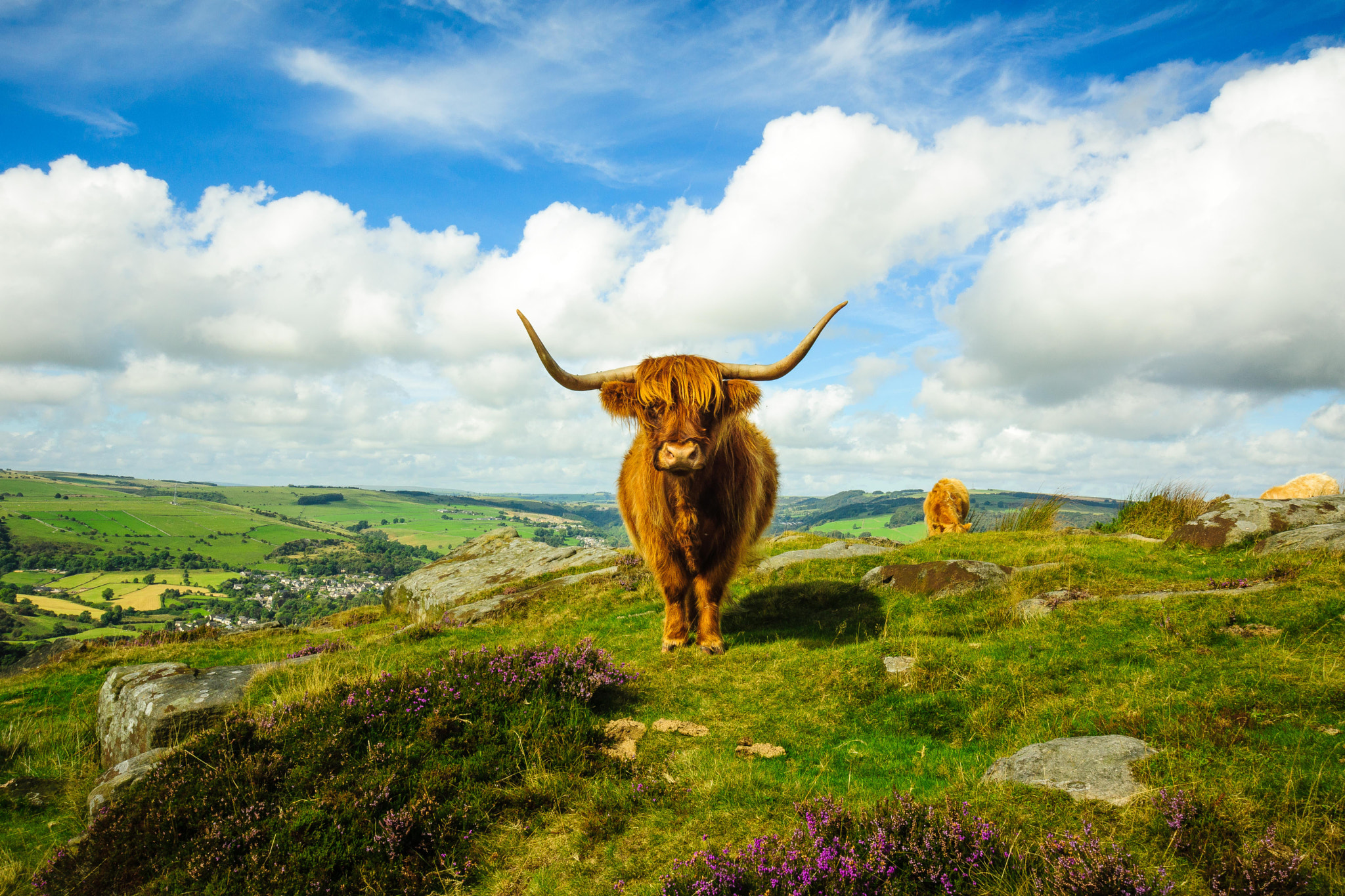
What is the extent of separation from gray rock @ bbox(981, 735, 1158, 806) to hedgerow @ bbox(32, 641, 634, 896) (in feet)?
8.40

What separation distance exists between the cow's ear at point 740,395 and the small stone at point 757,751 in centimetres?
337

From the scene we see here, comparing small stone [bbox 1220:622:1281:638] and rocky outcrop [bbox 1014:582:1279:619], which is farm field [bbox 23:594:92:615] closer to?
rocky outcrop [bbox 1014:582:1279:619]

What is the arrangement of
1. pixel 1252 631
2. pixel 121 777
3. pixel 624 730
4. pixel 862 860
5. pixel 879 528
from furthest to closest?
pixel 879 528, pixel 1252 631, pixel 624 730, pixel 121 777, pixel 862 860

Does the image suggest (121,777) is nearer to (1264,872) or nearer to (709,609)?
(709,609)

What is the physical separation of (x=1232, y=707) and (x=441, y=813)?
5011 mm

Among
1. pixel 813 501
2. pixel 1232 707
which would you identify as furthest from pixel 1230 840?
pixel 813 501

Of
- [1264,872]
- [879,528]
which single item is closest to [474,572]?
[1264,872]

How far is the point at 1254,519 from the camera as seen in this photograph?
9602mm

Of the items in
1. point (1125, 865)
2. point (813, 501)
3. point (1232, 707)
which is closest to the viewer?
point (1125, 865)

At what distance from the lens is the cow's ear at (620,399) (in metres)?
6.59

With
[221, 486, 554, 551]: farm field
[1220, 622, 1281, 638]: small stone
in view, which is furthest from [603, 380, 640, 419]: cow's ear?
[221, 486, 554, 551]: farm field

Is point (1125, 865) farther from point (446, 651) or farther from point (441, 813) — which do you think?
point (446, 651)

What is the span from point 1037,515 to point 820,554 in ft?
28.4

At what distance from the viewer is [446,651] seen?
25.6 ft
